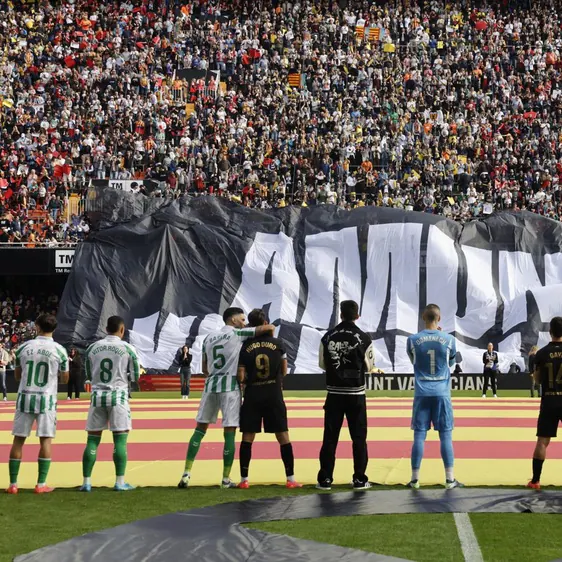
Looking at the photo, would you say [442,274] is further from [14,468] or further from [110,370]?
[14,468]

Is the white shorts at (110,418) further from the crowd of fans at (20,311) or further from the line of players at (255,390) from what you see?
the crowd of fans at (20,311)

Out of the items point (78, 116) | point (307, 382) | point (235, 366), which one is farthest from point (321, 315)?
point (235, 366)

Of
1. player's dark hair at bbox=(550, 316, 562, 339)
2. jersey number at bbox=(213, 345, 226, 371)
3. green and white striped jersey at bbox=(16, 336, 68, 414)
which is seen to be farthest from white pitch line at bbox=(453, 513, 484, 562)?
green and white striped jersey at bbox=(16, 336, 68, 414)

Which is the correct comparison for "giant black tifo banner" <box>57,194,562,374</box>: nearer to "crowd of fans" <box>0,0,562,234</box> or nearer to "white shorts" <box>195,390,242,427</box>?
"crowd of fans" <box>0,0,562,234</box>

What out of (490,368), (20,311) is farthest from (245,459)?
(20,311)

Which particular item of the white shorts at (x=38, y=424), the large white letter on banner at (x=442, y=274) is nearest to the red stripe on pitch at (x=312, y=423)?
the white shorts at (x=38, y=424)

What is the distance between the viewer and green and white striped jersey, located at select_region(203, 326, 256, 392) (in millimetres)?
11133

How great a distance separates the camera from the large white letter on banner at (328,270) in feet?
108

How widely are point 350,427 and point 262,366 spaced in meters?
1.13

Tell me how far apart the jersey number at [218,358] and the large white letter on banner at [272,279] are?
21.4 meters

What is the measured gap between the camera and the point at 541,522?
889cm

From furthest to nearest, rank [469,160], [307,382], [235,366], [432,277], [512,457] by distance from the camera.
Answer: [469,160] < [432,277] < [307,382] < [512,457] < [235,366]

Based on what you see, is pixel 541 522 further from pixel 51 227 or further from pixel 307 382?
pixel 51 227

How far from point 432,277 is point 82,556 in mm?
26302
